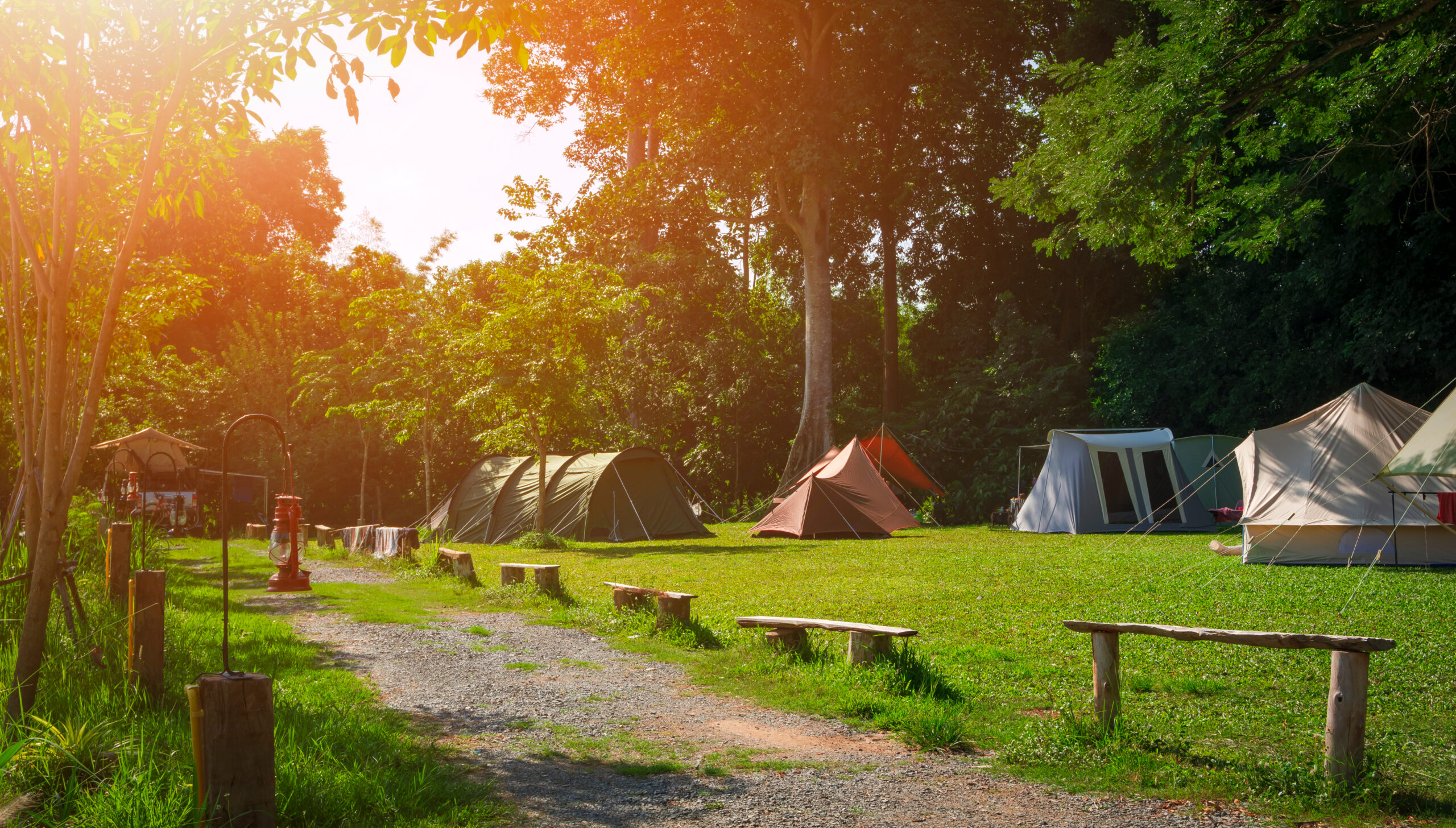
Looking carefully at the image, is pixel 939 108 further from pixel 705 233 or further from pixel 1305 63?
pixel 1305 63

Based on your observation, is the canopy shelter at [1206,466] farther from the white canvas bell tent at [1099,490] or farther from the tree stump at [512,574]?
the tree stump at [512,574]

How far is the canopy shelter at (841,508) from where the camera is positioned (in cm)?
1808

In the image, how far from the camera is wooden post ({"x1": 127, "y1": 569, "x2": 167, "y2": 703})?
4.59 meters

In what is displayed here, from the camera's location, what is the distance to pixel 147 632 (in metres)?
4.61

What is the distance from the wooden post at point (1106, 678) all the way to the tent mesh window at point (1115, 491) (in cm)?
1507

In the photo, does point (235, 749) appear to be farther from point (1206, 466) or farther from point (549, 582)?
point (1206, 466)

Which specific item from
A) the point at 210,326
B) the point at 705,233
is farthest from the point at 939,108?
the point at 210,326

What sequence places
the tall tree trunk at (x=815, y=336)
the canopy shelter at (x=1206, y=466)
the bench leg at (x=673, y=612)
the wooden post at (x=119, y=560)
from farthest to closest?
the tall tree trunk at (x=815, y=336), the canopy shelter at (x=1206, y=466), the bench leg at (x=673, y=612), the wooden post at (x=119, y=560)

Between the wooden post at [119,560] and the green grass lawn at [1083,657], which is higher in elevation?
the wooden post at [119,560]

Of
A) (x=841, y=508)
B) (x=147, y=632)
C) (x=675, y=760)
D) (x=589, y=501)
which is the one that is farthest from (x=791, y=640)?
(x=841, y=508)

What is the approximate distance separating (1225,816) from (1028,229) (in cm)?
2533

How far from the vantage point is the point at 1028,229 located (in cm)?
2736

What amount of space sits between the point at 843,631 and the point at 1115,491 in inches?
630

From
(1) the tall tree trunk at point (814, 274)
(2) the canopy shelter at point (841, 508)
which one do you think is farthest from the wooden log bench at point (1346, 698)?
(1) the tall tree trunk at point (814, 274)
